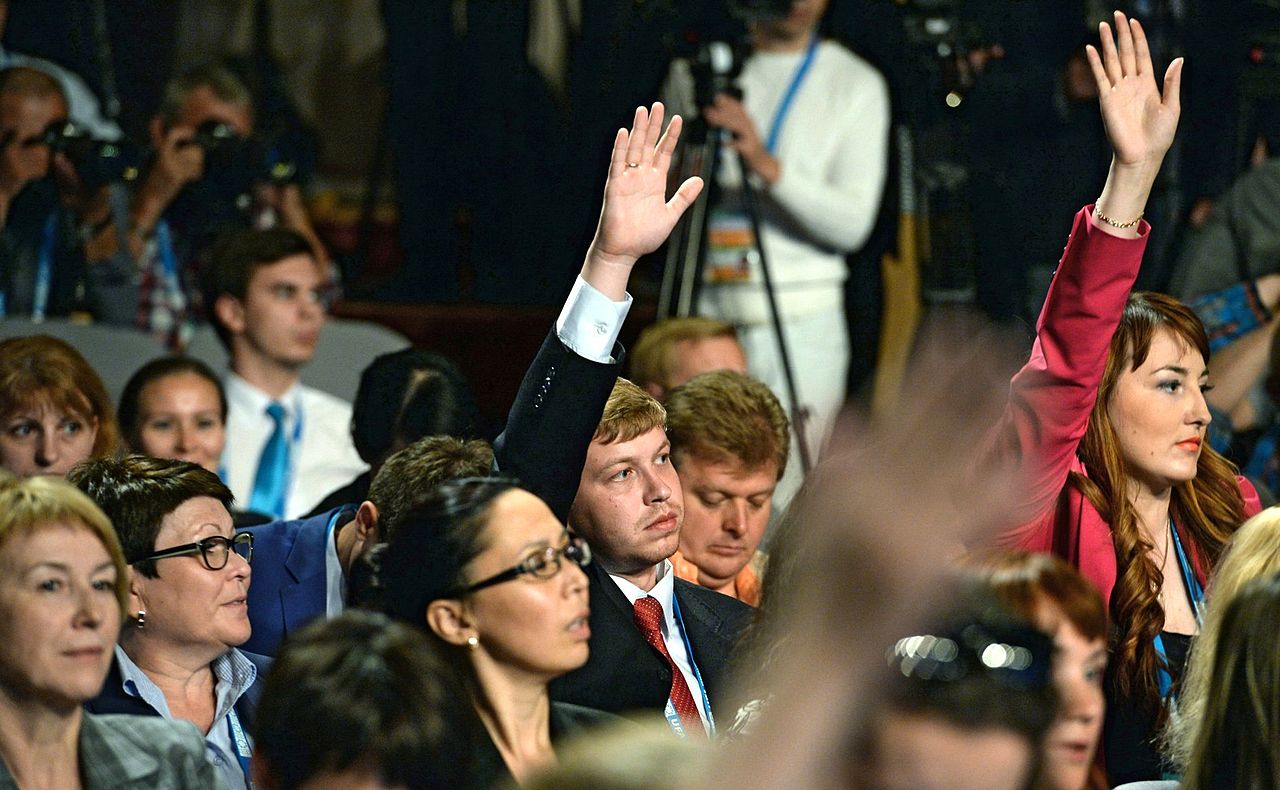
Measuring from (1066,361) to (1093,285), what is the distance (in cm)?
11

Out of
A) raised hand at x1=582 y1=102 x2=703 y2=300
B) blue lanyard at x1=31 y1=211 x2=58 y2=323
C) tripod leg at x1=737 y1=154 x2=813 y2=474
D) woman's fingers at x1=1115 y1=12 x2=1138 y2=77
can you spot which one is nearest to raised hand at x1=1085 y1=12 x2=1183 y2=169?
woman's fingers at x1=1115 y1=12 x2=1138 y2=77

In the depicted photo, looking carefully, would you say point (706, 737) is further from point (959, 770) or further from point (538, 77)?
point (538, 77)

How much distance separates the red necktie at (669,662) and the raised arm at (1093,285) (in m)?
0.54

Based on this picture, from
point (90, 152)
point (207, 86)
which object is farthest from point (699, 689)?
point (207, 86)

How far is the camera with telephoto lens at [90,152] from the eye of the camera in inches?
169

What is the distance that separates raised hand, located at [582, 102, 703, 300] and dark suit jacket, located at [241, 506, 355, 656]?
719 millimetres

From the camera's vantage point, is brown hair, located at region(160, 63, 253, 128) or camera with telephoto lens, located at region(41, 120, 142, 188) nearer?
camera with telephoto lens, located at region(41, 120, 142, 188)

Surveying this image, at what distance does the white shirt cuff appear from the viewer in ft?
7.76

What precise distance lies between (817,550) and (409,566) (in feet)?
3.50

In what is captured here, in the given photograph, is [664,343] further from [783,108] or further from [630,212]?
[630,212]

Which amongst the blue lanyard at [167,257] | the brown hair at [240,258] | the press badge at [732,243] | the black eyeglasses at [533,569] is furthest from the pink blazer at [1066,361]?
the blue lanyard at [167,257]

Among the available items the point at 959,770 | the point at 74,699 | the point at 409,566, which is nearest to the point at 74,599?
the point at 74,699

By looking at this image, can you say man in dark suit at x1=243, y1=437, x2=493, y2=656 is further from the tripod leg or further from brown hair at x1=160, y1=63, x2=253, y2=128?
brown hair at x1=160, y1=63, x2=253, y2=128

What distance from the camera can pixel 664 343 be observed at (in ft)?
12.8
